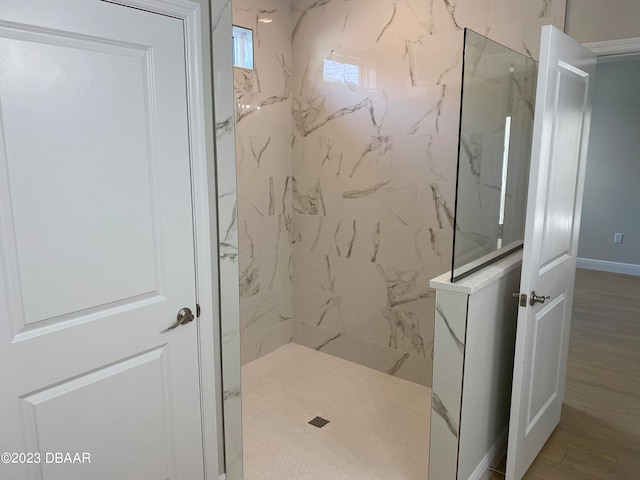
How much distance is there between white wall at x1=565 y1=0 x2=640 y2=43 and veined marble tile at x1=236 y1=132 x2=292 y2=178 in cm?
199

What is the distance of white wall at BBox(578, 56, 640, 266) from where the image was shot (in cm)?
586

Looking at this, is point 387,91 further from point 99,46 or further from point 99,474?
point 99,474

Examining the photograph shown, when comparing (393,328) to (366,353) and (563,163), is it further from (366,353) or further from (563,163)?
(563,163)

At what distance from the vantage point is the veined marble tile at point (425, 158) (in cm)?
304

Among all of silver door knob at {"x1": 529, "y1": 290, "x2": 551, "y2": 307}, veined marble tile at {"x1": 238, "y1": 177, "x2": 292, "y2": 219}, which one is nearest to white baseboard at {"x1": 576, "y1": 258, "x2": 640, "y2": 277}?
veined marble tile at {"x1": 238, "y1": 177, "x2": 292, "y2": 219}

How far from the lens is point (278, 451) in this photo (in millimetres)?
2545

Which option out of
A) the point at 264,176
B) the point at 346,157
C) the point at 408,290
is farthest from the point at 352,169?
the point at 408,290

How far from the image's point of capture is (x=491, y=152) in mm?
2244

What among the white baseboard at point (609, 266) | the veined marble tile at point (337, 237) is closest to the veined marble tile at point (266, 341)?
the veined marble tile at point (337, 237)

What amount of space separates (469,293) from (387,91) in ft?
5.85

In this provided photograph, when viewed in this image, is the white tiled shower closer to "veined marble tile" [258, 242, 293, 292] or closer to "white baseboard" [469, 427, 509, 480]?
"veined marble tile" [258, 242, 293, 292]

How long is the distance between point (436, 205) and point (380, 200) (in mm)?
419

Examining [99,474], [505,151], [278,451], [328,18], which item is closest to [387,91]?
[328,18]

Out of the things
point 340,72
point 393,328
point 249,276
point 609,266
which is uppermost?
point 340,72
